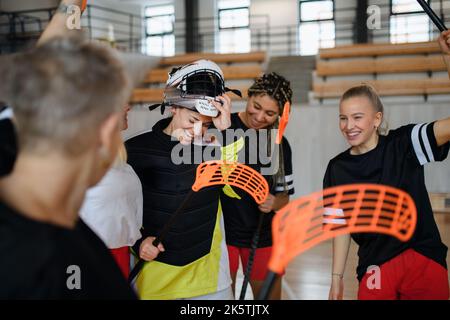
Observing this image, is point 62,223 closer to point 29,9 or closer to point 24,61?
point 24,61

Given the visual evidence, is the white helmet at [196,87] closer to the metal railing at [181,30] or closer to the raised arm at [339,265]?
the raised arm at [339,265]

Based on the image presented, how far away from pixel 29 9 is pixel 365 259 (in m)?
9.95

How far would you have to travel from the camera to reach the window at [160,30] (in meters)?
10.5

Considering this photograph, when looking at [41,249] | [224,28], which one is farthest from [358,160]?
[224,28]

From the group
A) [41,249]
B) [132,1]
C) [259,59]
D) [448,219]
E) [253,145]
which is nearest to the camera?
[41,249]

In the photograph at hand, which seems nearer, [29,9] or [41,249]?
[41,249]

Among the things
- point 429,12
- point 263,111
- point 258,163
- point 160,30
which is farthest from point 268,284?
point 160,30

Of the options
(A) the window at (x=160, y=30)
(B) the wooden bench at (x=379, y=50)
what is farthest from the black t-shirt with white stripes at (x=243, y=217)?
(A) the window at (x=160, y=30)

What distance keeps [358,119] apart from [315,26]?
27.9 ft

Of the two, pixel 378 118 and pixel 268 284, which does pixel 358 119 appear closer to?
pixel 378 118

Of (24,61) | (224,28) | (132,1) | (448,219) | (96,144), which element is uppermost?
(132,1)

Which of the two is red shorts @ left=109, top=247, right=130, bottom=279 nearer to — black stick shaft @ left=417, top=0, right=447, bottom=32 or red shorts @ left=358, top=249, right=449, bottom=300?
red shorts @ left=358, top=249, right=449, bottom=300

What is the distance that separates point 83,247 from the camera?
0.68 m

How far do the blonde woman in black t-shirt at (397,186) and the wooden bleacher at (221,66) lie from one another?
5.60 m
